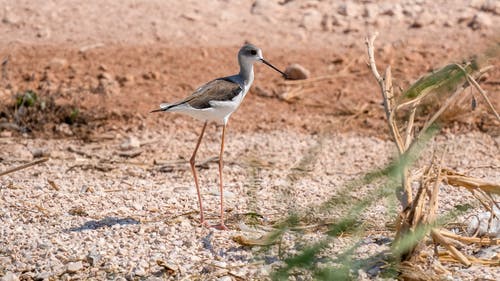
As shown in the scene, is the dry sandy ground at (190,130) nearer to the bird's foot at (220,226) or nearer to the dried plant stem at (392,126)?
the bird's foot at (220,226)

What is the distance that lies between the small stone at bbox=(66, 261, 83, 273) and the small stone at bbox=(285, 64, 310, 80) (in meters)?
4.45

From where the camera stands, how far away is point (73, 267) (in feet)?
15.0

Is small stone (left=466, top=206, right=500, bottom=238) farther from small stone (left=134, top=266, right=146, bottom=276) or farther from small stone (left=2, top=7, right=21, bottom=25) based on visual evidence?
small stone (left=2, top=7, right=21, bottom=25)

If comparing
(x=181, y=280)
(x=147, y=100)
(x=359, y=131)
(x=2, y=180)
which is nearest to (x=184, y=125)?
(x=147, y=100)

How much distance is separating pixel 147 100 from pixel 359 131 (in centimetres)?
186

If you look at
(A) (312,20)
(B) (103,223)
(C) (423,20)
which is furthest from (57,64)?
(B) (103,223)

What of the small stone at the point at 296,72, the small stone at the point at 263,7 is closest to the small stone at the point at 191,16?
the small stone at the point at 263,7

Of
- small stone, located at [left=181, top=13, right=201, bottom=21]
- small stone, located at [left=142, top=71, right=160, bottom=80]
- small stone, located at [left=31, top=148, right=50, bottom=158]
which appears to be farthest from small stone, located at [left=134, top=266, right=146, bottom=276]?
small stone, located at [left=181, top=13, right=201, bottom=21]

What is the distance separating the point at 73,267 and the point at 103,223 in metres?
0.57

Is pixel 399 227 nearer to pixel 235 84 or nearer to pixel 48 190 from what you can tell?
pixel 235 84

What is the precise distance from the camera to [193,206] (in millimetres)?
5562

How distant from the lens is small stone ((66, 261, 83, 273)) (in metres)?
4.56

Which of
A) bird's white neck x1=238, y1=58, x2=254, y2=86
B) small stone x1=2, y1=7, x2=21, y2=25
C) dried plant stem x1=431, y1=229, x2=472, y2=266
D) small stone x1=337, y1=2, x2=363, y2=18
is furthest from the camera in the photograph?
small stone x1=337, y1=2, x2=363, y2=18

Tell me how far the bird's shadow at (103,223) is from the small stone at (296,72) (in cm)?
384
